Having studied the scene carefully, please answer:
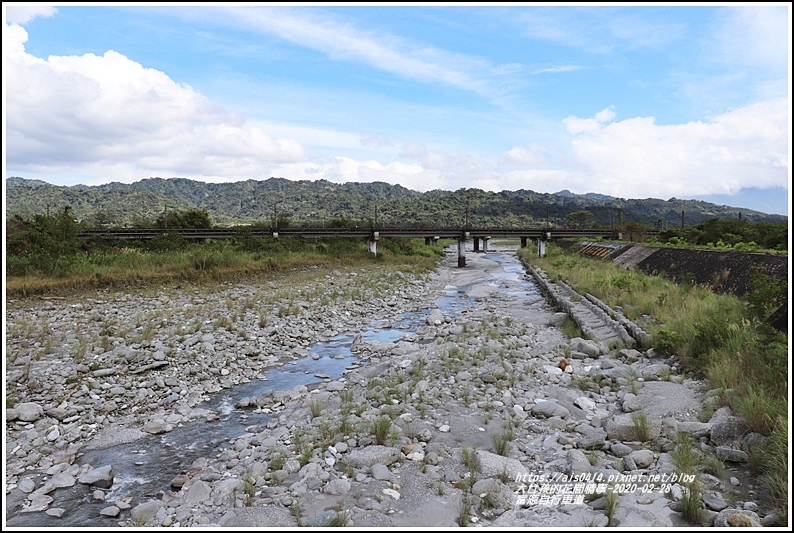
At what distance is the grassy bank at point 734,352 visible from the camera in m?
5.79

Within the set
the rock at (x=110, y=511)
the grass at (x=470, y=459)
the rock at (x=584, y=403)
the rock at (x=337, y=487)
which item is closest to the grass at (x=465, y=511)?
the grass at (x=470, y=459)

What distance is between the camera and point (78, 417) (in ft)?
30.3

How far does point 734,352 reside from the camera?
8.95m

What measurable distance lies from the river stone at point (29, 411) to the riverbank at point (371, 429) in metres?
0.03

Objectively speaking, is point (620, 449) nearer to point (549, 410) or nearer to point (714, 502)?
point (714, 502)

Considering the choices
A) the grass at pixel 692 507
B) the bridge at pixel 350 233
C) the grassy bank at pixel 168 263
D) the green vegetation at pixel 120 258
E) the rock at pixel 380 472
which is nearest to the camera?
the grass at pixel 692 507

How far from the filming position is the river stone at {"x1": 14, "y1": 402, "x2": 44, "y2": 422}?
8969 mm

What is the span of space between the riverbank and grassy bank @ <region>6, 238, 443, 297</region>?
6.11 m

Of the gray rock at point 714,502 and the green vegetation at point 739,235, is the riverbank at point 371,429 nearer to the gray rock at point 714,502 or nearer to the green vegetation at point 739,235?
the gray rock at point 714,502

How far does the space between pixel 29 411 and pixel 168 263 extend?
20.4 m

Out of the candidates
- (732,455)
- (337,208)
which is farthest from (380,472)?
(337,208)

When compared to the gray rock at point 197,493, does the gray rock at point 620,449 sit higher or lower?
higher

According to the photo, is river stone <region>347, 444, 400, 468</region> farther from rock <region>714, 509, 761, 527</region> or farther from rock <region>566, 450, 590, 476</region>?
rock <region>714, 509, 761, 527</region>

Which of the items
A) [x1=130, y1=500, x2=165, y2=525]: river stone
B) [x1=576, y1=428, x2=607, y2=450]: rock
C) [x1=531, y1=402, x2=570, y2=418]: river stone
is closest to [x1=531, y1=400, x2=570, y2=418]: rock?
[x1=531, y1=402, x2=570, y2=418]: river stone
